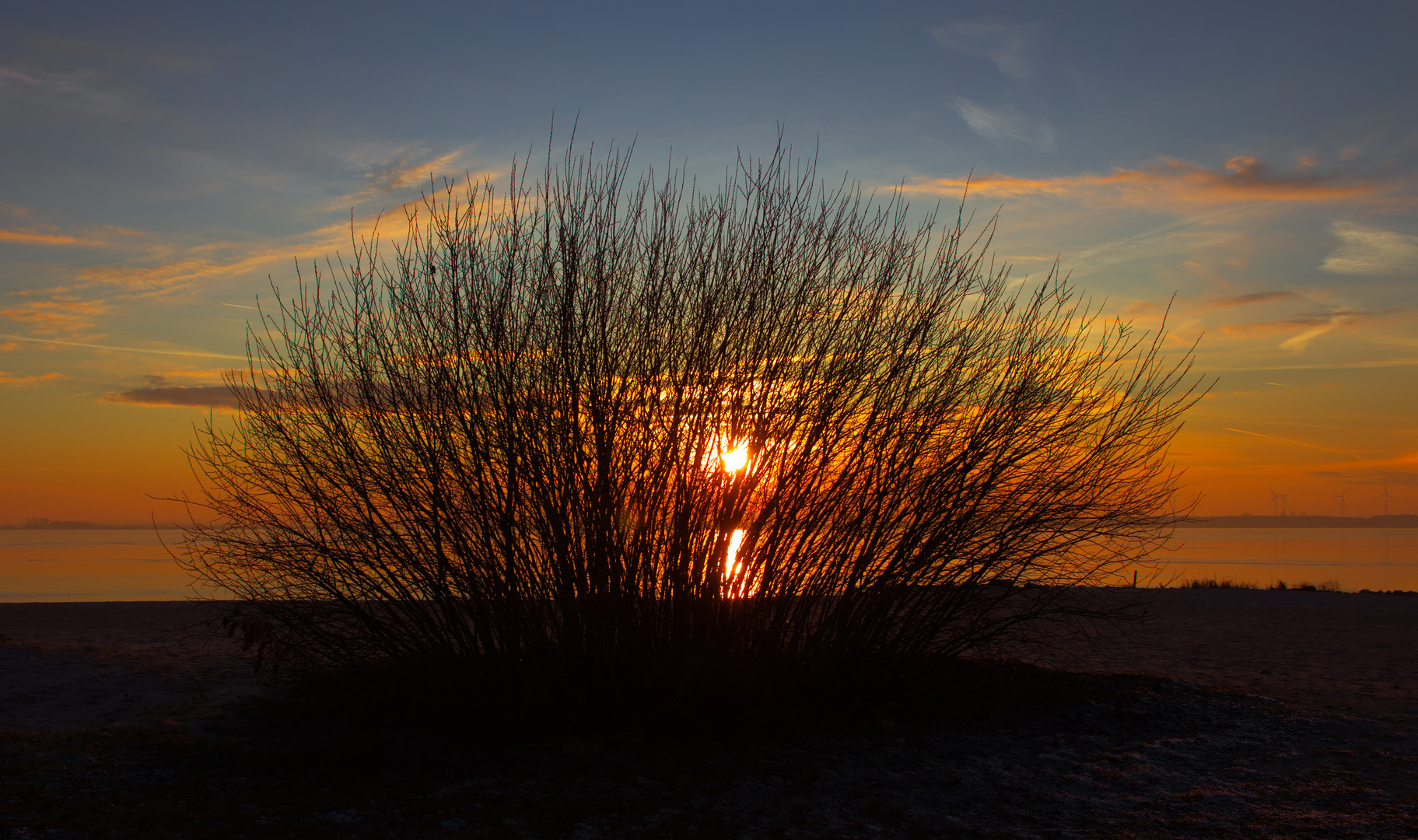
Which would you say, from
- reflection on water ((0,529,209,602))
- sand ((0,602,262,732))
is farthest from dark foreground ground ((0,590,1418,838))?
reflection on water ((0,529,209,602))

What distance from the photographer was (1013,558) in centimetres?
775

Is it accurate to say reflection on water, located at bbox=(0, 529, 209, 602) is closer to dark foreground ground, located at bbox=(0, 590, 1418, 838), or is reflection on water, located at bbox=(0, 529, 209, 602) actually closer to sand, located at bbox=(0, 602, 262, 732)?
sand, located at bbox=(0, 602, 262, 732)

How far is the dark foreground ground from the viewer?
540 centimetres

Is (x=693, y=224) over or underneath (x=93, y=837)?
over

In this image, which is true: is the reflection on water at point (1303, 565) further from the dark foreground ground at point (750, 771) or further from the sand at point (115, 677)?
the sand at point (115, 677)

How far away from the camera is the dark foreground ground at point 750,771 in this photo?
5.40 metres

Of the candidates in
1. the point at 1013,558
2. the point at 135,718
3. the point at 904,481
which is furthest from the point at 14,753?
the point at 1013,558

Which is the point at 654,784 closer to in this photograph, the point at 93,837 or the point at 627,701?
the point at 627,701

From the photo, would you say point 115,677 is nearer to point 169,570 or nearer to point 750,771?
point 750,771

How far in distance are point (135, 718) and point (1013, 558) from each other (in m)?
7.82

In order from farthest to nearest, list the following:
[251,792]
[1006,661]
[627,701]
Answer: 1. [1006,661]
2. [627,701]
3. [251,792]

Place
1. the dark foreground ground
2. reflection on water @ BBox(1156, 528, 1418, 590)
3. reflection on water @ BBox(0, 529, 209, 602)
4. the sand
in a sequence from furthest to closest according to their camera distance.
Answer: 1. reflection on water @ BBox(1156, 528, 1418, 590)
2. reflection on water @ BBox(0, 529, 209, 602)
3. the sand
4. the dark foreground ground

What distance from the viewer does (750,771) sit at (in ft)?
21.2

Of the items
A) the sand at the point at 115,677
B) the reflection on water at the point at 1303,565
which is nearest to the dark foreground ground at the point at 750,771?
the sand at the point at 115,677
